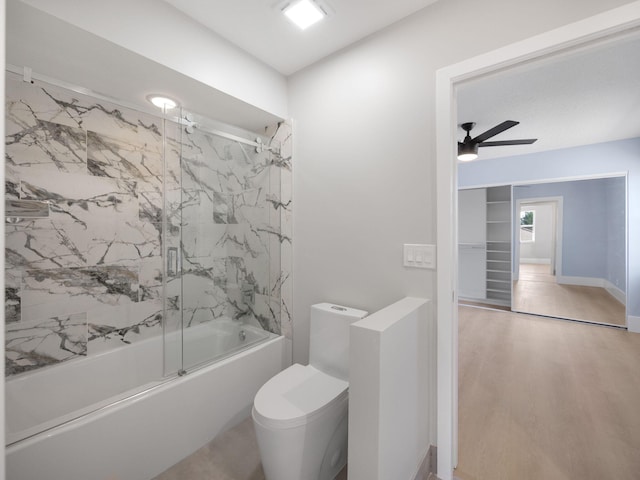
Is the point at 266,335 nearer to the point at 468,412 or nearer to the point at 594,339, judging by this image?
the point at 468,412

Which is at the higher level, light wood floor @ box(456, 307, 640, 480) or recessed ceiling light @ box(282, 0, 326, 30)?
recessed ceiling light @ box(282, 0, 326, 30)

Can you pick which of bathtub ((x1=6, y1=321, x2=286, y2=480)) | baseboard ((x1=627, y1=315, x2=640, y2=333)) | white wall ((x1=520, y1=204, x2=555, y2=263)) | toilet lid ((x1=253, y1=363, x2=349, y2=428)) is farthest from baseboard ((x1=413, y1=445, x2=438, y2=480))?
white wall ((x1=520, y1=204, x2=555, y2=263))

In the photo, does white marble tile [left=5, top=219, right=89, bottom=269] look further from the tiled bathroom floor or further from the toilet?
the toilet

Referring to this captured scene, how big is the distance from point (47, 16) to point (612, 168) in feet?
19.1

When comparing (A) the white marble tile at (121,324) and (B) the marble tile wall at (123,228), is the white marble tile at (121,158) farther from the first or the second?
(A) the white marble tile at (121,324)

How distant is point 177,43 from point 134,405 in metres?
2.03

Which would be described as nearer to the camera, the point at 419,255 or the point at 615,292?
the point at 419,255

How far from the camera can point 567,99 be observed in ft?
9.11

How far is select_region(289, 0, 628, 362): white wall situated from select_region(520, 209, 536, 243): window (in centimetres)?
909

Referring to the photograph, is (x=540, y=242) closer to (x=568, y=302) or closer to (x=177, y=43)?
(x=568, y=302)

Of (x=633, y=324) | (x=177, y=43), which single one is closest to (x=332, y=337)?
(x=177, y=43)

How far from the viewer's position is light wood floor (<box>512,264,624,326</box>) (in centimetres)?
435

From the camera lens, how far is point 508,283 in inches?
196

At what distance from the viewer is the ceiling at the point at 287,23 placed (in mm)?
1630
